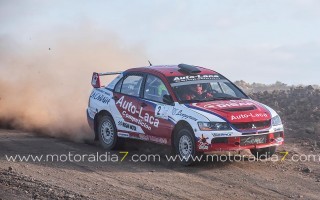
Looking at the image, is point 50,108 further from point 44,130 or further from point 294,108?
point 294,108

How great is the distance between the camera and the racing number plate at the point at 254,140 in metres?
10.6

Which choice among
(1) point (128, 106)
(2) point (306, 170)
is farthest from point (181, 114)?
(2) point (306, 170)

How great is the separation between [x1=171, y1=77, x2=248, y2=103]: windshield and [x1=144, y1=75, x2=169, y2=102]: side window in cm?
23

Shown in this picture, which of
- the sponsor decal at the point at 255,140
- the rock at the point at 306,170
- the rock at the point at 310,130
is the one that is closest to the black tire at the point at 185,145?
the sponsor decal at the point at 255,140

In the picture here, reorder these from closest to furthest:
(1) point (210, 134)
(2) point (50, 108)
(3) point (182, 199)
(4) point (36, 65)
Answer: (3) point (182, 199) < (1) point (210, 134) < (2) point (50, 108) < (4) point (36, 65)

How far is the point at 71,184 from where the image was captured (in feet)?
31.3

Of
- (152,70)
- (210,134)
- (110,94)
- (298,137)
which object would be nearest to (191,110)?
(210,134)

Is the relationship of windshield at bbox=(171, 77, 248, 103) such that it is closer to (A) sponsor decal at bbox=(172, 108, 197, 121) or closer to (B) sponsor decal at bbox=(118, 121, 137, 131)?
(A) sponsor decal at bbox=(172, 108, 197, 121)

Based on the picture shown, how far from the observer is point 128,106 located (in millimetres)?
12125

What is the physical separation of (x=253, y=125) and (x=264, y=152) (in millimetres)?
941

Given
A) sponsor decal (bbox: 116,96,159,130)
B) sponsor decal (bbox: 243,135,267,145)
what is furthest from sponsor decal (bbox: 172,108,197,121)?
sponsor decal (bbox: 243,135,267,145)

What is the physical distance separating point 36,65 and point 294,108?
23.9ft

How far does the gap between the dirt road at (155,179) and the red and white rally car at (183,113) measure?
41cm

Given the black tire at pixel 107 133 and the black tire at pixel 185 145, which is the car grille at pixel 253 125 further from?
the black tire at pixel 107 133
